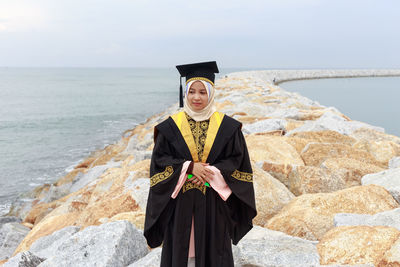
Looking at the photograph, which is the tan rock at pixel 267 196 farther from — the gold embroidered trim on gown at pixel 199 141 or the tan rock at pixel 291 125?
the tan rock at pixel 291 125

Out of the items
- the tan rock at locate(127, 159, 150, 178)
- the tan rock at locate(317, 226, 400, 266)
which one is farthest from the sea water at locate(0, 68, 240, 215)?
the tan rock at locate(317, 226, 400, 266)

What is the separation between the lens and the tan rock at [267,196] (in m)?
4.57

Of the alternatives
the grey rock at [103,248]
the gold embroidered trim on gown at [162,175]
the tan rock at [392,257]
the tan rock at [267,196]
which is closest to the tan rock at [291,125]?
the tan rock at [267,196]

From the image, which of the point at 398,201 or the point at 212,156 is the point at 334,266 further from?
the point at 398,201

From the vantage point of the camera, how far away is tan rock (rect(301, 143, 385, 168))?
21.5 ft

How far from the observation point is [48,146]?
18.0 metres

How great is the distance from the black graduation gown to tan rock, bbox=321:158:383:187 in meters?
3.86

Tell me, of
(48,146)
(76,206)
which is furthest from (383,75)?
(76,206)

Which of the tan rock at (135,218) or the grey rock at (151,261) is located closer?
the grey rock at (151,261)

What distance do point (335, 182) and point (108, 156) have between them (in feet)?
30.1

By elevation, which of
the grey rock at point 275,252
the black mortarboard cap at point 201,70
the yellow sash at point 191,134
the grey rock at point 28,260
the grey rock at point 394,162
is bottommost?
the grey rock at point 28,260

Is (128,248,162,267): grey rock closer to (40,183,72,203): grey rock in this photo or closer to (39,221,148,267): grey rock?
(39,221,148,267): grey rock

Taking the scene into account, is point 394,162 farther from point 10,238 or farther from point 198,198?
point 10,238

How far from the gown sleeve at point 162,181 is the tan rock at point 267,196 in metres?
2.19
